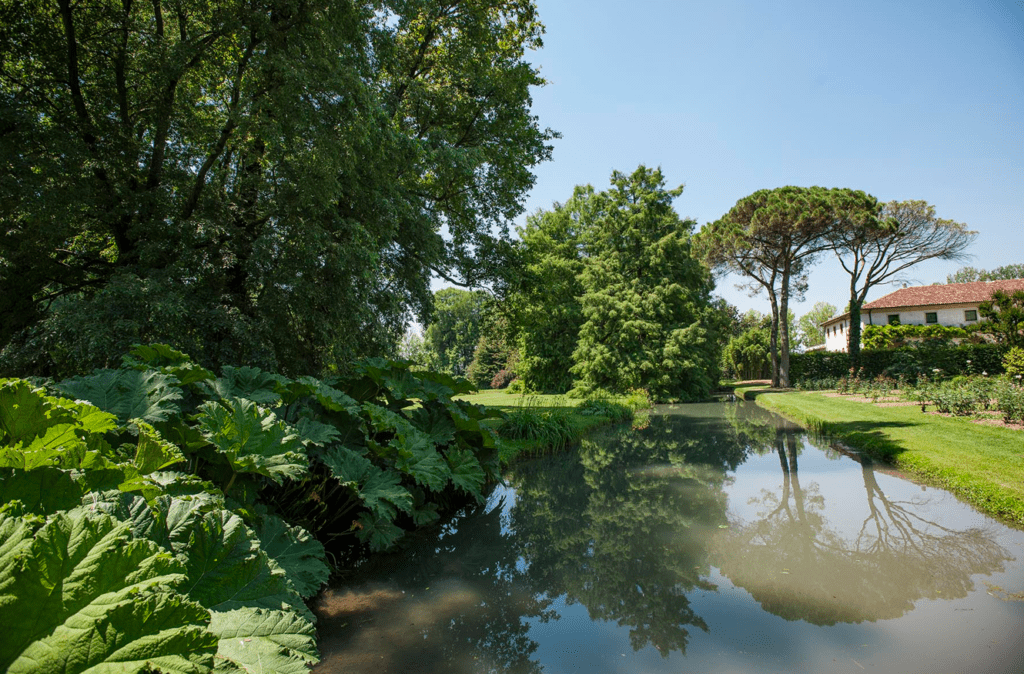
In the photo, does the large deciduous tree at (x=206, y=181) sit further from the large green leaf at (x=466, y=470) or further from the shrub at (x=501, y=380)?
the shrub at (x=501, y=380)

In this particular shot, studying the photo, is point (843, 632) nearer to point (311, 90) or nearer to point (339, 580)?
point (339, 580)

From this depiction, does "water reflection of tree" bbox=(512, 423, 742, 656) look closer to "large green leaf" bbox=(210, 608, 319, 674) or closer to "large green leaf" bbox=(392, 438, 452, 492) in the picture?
"large green leaf" bbox=(392, 438, 452, 492)

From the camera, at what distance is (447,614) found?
127 inches

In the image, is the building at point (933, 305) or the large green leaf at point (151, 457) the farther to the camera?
the building at point (933, 305)

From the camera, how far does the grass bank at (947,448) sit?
17.2 feet

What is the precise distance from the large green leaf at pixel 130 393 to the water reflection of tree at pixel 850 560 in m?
3.98

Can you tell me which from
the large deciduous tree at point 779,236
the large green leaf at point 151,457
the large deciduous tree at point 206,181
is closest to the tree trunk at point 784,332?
the large deciduous tree at point 779,236

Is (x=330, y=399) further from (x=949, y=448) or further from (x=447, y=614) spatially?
(x=949, y=448)

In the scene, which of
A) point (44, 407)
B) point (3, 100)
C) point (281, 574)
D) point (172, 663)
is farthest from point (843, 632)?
point (3, 100)

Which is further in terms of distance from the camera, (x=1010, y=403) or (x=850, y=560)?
(x=1010, y=403)

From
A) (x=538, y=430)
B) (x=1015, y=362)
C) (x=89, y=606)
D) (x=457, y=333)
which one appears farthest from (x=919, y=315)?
(x=89, y=606)

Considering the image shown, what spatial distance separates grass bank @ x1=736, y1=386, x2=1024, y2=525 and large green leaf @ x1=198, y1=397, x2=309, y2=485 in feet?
21.6

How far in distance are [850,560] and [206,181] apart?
12306mm

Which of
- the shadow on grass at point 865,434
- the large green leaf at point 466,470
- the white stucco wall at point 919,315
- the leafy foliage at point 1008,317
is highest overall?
the white stucco wall at point 919,315
